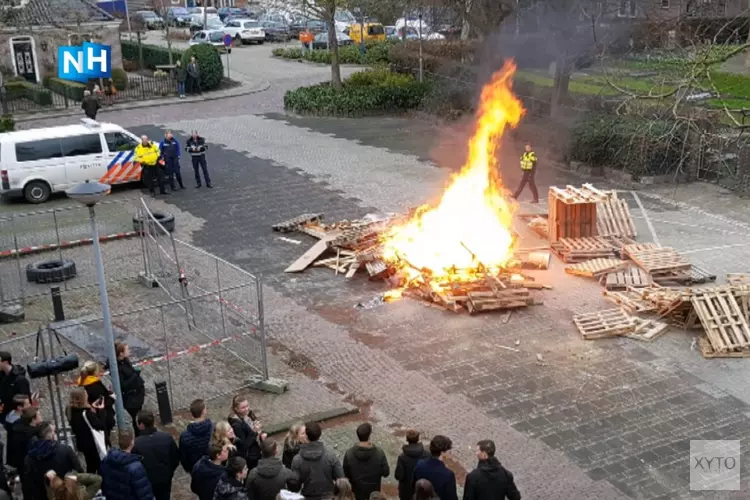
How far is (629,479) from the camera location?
9.41m

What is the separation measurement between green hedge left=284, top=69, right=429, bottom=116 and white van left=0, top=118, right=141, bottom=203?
1190 cm

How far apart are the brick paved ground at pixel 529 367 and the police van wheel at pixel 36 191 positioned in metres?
3.89

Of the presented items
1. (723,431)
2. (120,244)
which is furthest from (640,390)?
(120,244)

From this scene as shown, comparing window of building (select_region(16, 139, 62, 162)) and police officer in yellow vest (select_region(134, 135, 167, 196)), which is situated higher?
window of building (select_region(16, 139, 62, 162))

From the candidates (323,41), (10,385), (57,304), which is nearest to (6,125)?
(57,304)

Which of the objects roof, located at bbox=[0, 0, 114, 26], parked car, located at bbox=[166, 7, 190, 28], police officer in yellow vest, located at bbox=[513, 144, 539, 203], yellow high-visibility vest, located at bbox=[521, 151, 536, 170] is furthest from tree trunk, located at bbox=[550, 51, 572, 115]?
parked car, located at bbox=[166, 7, 190, 28]

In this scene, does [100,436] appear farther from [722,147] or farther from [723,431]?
[722,147]

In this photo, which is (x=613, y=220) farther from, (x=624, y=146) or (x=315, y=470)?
(x=315, y=470)

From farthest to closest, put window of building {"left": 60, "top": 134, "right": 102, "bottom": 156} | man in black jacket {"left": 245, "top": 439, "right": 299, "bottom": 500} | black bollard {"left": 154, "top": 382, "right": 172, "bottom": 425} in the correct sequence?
window of building {"left": 60, "top": 134, "right": 102, "bottom": 156} < black bollard {"left": 154, "top": 382, "right": 172, "bottom": 425} < man in black jacket {"left": 245, "top": 439, "right": 299, "bottom": 500}

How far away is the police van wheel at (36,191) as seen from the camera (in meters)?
21.1

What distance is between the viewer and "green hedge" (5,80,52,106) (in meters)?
34.6

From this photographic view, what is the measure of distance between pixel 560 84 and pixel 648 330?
14.9 metres

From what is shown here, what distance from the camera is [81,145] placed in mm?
21453

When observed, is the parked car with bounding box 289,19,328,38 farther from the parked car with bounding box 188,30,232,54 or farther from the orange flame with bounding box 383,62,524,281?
the orange flame with bounding box 383,62,524,281
